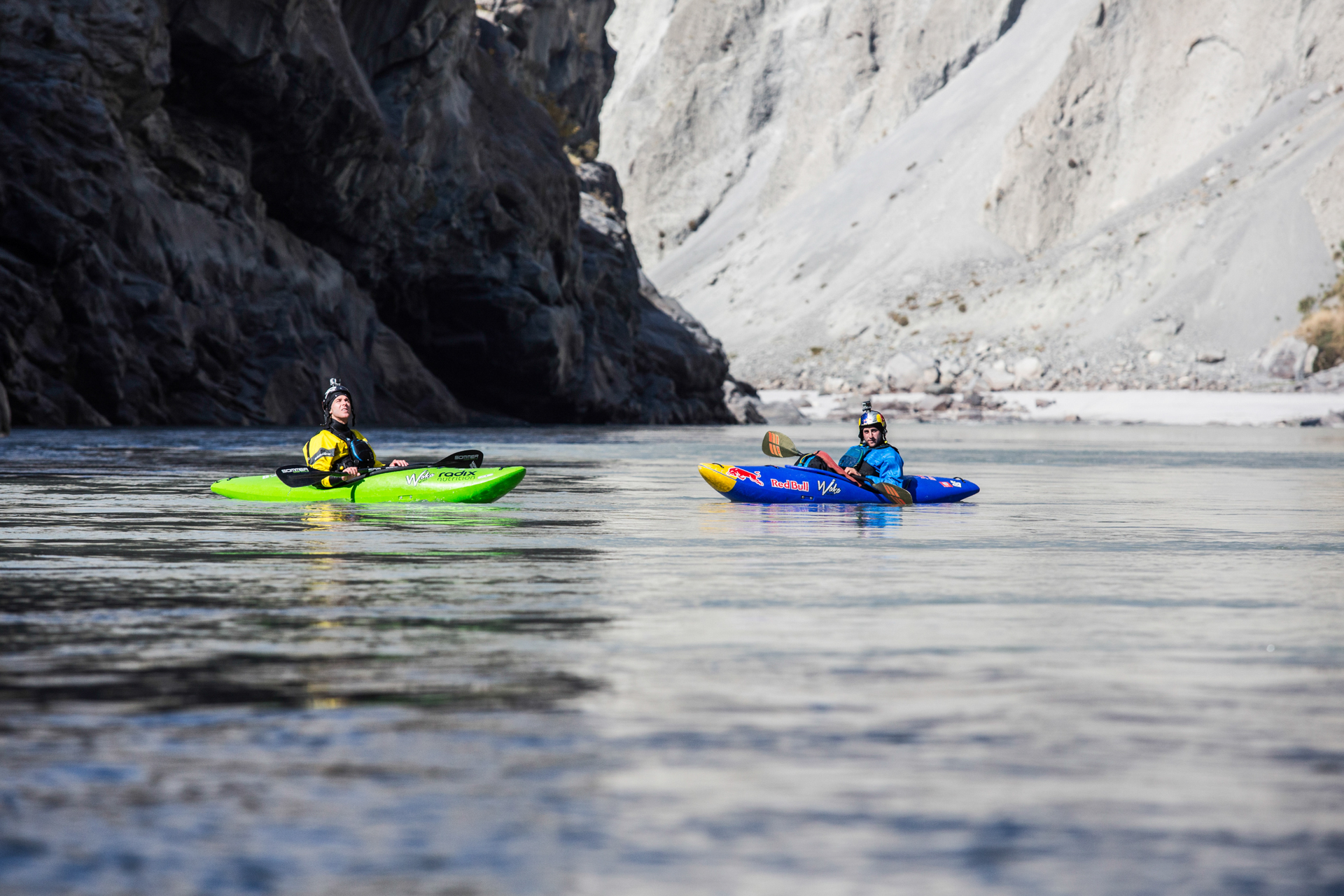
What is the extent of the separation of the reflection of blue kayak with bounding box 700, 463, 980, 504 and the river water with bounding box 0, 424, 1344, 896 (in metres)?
5.24

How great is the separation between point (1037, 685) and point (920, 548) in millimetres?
6628

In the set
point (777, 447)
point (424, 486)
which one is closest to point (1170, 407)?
point (777, 447)

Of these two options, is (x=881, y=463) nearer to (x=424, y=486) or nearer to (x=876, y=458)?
(x=876, y=458)

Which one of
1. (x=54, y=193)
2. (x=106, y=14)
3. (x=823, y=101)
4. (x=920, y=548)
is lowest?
(x=920, y=548)

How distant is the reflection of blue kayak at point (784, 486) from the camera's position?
18.9 m

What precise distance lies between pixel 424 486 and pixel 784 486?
4.27 metres

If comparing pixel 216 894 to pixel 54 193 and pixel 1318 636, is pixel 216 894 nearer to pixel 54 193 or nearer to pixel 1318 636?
pixel 1318 636

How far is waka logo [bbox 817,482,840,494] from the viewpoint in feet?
62.3

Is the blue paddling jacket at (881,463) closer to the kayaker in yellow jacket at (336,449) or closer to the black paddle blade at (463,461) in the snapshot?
the black paddle blade at (463,461)

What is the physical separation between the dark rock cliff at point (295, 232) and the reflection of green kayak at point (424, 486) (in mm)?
17454

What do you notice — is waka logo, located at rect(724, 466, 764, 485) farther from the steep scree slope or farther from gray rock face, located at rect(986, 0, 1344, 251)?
gray rock face, located at rect(986, 0, 1344, 251)

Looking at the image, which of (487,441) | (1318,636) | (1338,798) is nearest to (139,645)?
(1338,798)

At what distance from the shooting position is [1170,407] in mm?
70500

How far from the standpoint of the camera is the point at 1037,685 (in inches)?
259
